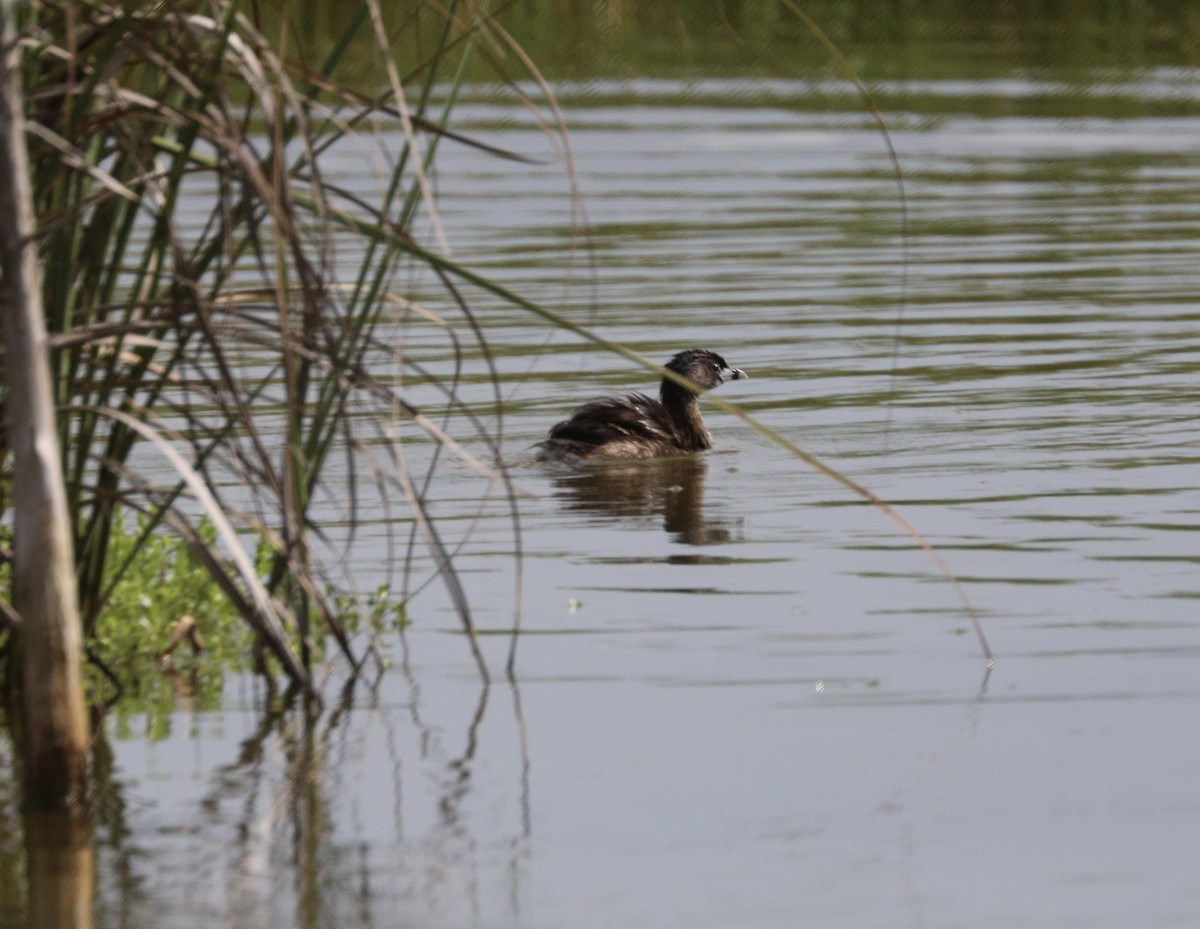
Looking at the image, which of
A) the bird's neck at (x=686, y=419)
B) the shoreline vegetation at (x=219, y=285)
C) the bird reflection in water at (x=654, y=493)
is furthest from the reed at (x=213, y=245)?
the bird's neck at (x=686, y=419)

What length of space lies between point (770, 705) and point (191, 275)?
2.23 meters

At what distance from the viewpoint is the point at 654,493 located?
39.8 ft

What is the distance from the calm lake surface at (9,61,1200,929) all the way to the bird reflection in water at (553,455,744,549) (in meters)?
0.04

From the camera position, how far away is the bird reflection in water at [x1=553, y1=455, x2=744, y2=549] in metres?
10.9

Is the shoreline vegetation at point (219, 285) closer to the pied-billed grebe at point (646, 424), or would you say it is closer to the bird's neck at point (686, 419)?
the pied-billed grebe at point (646, 424)

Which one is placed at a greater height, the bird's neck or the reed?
the reed

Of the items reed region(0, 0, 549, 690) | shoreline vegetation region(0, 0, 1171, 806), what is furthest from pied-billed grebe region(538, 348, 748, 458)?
reed region(0, 0, 549, 690)

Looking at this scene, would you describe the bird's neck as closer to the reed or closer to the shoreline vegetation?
the shoreline vegetation

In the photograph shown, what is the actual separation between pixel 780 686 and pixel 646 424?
5.29 metres

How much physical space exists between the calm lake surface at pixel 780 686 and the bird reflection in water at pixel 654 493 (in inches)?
1.6

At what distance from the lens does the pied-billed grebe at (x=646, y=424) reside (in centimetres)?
1275

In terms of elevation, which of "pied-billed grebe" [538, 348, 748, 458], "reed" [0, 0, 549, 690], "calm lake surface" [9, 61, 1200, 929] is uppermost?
"reed" [0, 0, 549, 690]

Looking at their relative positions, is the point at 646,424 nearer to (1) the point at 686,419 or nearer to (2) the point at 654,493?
(1) the point at 686,419

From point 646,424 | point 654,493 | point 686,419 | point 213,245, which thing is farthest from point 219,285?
point 686,419
